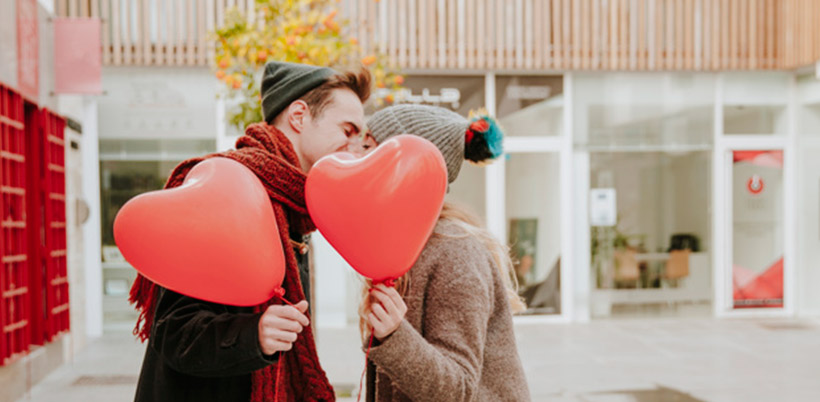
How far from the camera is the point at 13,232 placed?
18.9 ft

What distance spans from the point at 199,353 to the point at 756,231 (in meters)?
10.2

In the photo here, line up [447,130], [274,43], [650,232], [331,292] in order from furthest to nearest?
[650,232] → [331,292] → [274,43] → [447,130]

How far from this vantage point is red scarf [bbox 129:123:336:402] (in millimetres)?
1503

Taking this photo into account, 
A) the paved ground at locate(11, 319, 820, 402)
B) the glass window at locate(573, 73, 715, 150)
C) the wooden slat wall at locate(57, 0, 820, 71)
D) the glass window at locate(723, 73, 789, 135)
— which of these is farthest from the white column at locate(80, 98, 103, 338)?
the glass window at locate(723, 73, 789, 135)

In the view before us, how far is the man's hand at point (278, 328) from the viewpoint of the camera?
52.1 inches

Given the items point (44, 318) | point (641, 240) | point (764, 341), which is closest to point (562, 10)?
point (641, 240)

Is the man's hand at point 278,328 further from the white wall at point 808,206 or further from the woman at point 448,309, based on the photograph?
the white wall at point 808,206

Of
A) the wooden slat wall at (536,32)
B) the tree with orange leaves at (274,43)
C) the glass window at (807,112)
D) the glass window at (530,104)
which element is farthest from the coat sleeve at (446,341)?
the glass window at (807,112)

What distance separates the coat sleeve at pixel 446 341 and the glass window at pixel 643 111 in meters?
8.37

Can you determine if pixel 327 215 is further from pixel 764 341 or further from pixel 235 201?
pixel 764 341

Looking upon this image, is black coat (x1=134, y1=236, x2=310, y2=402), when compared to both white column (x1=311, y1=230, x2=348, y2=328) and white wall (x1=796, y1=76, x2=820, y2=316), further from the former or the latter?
white wall (x1=796, y1=76, x2=820, y2=316)

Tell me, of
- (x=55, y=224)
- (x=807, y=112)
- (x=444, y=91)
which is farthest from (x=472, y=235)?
(x=807, y=112)

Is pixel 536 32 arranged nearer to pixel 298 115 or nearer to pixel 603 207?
pixel 603 207

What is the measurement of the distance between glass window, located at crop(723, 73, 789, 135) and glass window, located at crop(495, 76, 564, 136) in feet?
8.04
